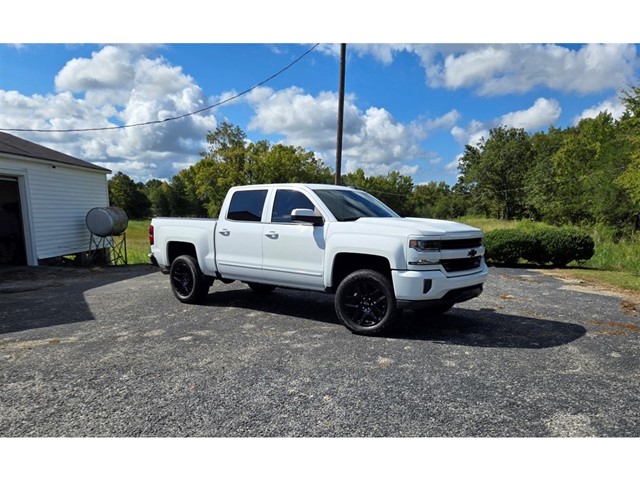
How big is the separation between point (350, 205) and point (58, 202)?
13.9 m

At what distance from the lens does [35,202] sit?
14000mm

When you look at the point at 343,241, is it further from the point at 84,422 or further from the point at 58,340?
the point at 58,340

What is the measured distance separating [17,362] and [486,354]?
5019mm

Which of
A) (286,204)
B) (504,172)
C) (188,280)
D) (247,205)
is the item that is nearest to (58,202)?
(188,280)

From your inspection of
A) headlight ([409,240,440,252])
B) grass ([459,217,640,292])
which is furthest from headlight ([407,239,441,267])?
grass ([459,217,640,292])

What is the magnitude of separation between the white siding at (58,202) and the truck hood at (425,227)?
1329 cm

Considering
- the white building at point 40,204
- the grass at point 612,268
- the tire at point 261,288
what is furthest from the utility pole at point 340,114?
the white building at point 40,204

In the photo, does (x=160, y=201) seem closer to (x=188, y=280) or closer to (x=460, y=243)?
(x=188, y=280)

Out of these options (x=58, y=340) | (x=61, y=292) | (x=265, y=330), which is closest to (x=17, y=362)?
(x=58, y=340)

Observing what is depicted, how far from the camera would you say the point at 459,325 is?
5.58 metres

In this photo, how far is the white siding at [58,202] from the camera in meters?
13.8

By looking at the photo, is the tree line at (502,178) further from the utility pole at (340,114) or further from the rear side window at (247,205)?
the rear side window at (247,205)

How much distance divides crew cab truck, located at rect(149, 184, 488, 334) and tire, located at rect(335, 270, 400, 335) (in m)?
0.01

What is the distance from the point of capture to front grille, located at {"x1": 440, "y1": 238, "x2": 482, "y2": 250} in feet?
15.6
